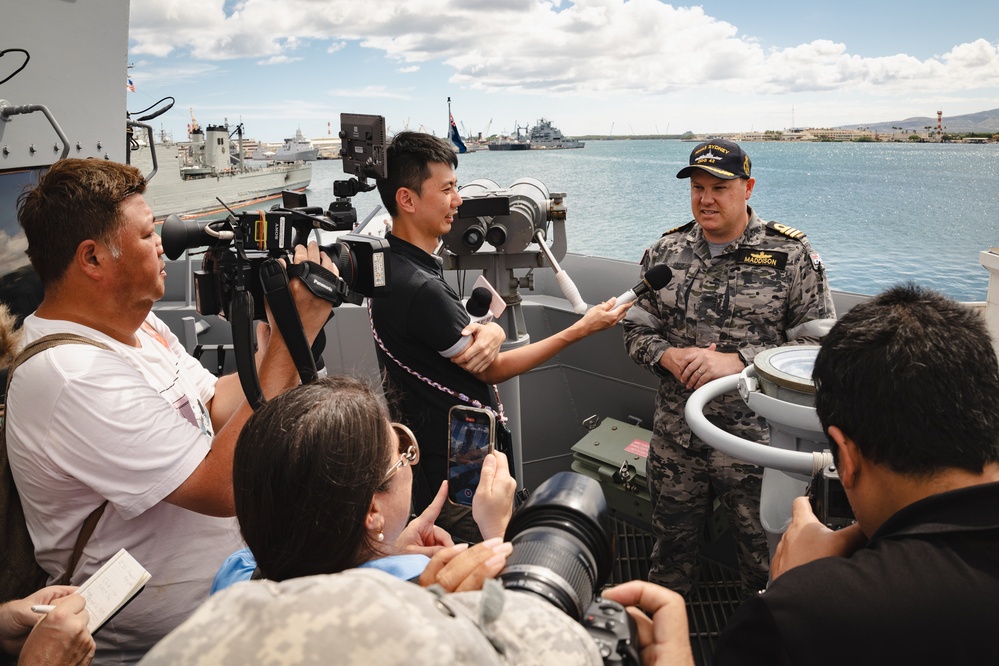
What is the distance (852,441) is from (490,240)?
1.70 meters

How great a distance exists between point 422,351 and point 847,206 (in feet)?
50.8

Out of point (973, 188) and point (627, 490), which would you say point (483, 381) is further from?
point (973, 188)

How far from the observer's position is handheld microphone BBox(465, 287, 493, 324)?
228 cm

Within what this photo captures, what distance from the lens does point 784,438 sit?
4.73ft

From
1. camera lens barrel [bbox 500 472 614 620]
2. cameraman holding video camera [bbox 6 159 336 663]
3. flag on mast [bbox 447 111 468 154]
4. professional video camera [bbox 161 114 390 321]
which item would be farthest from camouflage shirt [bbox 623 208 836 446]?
flag on mast [bbox 447 111 468 154]

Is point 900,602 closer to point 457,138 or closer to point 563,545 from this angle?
point 563,545

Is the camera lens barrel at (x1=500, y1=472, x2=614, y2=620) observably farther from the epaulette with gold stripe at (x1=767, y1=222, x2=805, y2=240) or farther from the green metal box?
the green metal box

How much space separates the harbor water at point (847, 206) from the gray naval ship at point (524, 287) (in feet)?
1.29

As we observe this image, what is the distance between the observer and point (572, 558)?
795mm

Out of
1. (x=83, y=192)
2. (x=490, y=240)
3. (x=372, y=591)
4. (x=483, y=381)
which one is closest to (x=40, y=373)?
(x=83, y=192)

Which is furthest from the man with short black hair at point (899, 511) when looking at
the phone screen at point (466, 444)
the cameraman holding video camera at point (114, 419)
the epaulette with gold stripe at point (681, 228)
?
the epaulette with gold stripe at point (681, 228)

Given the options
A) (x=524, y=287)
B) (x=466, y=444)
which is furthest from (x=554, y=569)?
(x=524, y=287)

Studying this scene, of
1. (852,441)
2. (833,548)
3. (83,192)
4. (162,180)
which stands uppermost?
(162,180)

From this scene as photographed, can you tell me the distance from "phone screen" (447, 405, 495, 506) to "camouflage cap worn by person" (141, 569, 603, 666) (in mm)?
1282
